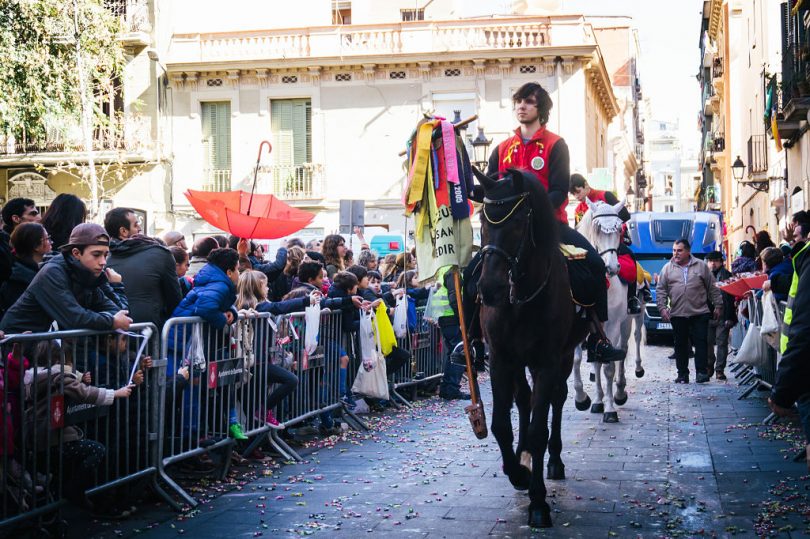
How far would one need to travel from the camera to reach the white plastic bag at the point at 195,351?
8.00m

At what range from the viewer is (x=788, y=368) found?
15.4 feet

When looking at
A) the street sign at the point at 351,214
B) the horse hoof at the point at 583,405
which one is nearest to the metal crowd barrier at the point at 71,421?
the horse hoof at the point at 583,405

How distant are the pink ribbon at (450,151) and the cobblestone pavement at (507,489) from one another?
7.91ft

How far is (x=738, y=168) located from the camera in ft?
126

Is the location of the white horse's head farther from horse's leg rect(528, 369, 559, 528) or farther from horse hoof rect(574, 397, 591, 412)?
horse's leg rect(528, 369, 559, 528)

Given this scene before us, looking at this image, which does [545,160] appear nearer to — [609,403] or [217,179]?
[609,403]

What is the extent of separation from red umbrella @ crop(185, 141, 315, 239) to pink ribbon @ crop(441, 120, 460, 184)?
5.89m

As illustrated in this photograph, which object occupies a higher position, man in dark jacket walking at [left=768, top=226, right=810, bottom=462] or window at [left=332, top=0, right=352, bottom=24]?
window at [left=332, top=0, right=352, bottom=24]

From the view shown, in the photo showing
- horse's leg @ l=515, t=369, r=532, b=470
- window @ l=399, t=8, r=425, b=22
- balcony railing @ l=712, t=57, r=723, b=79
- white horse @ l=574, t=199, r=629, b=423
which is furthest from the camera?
balcony railing @ l=712, t=57, r=723, b=79

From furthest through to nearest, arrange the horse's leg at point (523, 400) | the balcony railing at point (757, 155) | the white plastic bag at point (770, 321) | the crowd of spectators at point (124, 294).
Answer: the balcony railing at point (757, 155) → the white plastic bag at point (770, 321) → the horse's leg at point (523, 400) → the crowd of spectators at point (124, 294)

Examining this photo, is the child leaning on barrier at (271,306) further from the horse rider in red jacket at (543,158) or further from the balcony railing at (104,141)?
the balcony railing at (104,141)

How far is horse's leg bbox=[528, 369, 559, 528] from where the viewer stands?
6762 millimetres

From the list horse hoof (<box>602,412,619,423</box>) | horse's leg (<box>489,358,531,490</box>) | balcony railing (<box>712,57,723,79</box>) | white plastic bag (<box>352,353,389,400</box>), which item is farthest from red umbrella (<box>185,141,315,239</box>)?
balcony railing (<box>712,57,723,79</box>)

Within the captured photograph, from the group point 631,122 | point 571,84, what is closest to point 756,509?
point 571,84
